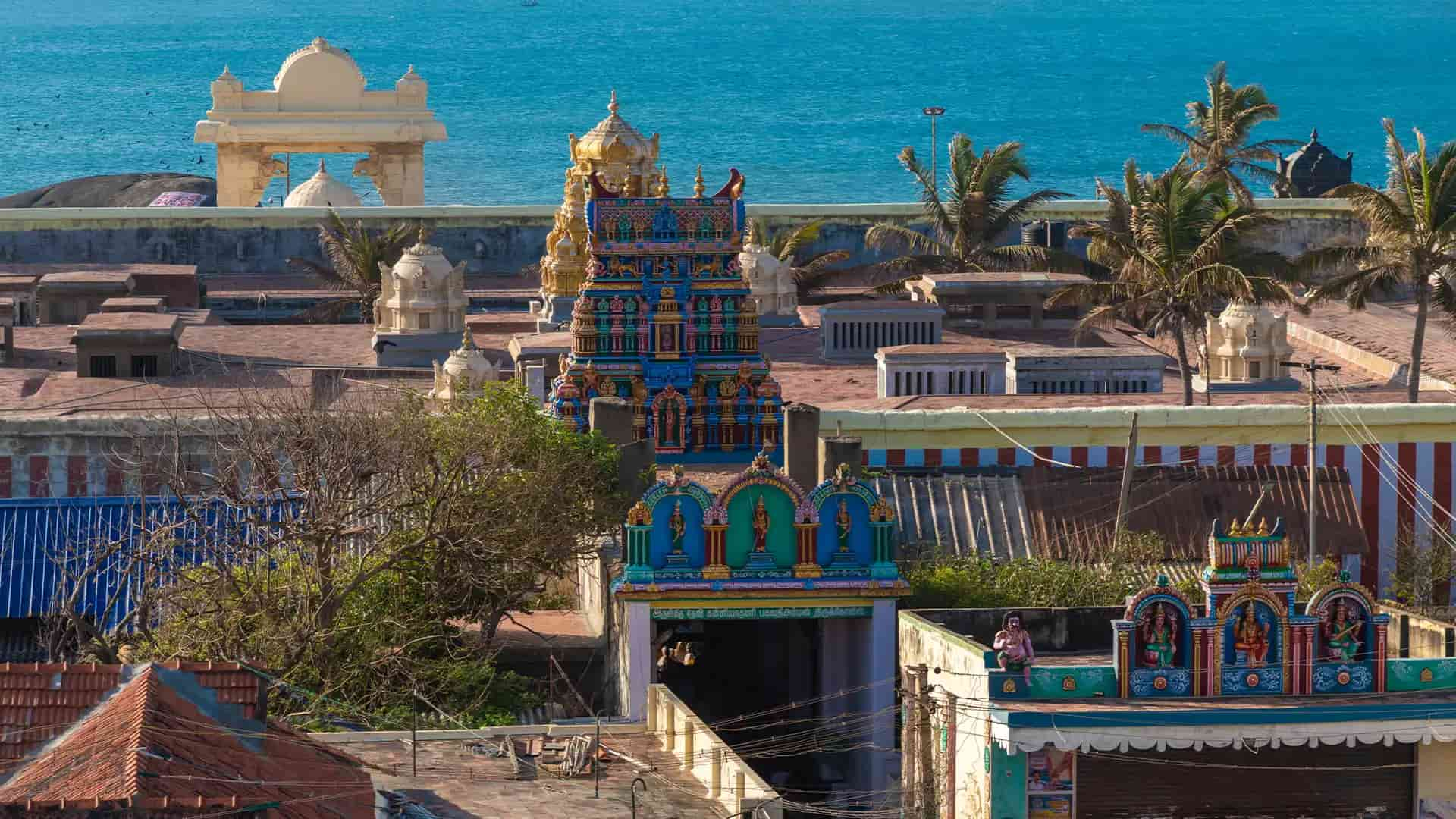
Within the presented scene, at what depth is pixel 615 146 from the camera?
68.4 m

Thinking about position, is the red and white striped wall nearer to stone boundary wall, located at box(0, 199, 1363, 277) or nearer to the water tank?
the water tank

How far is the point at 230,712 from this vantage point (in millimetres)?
26562

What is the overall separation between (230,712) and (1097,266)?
154 feet

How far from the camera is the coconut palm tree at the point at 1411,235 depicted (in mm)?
49594

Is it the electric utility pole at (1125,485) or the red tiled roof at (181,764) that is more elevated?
the electric utility pole at (1125,485)

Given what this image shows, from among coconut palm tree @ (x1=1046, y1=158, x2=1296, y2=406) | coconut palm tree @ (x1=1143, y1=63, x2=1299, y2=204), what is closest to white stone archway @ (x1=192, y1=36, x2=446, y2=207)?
coconut palm tree @ (x1=1143, y1=63, x2=1299, y2=204)

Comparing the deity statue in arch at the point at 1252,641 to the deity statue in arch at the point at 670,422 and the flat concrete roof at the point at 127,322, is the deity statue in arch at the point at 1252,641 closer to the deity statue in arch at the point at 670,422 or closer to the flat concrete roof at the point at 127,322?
the deity statue in arch at the point at 670,422

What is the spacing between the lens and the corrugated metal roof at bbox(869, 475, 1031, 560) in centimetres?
4103

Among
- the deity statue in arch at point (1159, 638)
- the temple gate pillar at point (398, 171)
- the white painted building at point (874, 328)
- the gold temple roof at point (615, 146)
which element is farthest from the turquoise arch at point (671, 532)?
the temple gate pillar at point (398, 171)

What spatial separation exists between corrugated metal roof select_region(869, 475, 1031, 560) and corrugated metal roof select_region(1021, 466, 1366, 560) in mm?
265

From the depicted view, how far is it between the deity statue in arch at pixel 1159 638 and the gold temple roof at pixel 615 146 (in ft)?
127

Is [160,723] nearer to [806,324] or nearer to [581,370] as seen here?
[581,370]

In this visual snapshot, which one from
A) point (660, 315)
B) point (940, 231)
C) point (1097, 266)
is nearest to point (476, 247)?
point (940, 231)

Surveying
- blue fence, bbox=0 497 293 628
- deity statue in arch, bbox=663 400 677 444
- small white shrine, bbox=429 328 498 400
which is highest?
small white shrine, bbox=429 328 498 400
